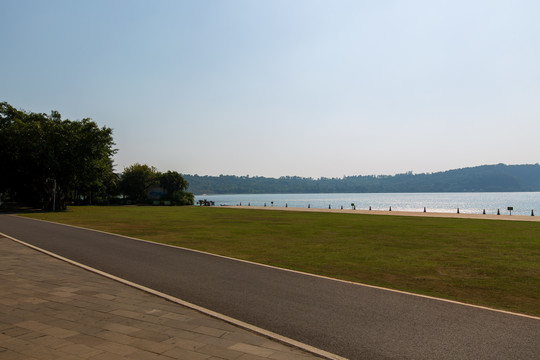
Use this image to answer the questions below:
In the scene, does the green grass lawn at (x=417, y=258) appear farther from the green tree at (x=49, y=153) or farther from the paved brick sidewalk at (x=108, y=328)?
the green tree at (x=49, y=153)

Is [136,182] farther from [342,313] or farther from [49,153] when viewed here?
[342,313]

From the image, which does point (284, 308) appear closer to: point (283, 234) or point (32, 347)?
point (32, 347)

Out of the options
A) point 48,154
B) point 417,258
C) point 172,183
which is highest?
point 48,154

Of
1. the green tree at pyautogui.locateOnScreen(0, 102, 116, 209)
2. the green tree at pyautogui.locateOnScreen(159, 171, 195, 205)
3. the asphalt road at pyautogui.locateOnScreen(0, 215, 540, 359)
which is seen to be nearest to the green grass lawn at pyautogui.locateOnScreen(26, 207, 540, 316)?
the asphalt road at pyautogui.locateOnScreen(0, 215, 540, 359)

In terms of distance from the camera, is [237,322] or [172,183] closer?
[237,322]

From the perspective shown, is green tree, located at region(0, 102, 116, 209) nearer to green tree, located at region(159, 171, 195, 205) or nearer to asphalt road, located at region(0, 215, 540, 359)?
green tree, located at region(159, 171, 195, 205)

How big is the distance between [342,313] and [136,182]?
281 feet

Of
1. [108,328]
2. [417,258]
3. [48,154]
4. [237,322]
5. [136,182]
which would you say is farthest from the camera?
[136,182]

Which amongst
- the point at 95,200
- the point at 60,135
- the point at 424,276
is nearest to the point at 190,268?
the point at 424,276

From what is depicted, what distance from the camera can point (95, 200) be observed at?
76.9 metres

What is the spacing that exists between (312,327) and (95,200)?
8051cm

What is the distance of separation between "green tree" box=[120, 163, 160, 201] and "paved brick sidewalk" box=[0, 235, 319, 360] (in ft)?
265

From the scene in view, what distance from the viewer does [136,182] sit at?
85688 millimetres

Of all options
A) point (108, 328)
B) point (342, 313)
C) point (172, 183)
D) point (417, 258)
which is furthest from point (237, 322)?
point (172, 183)
